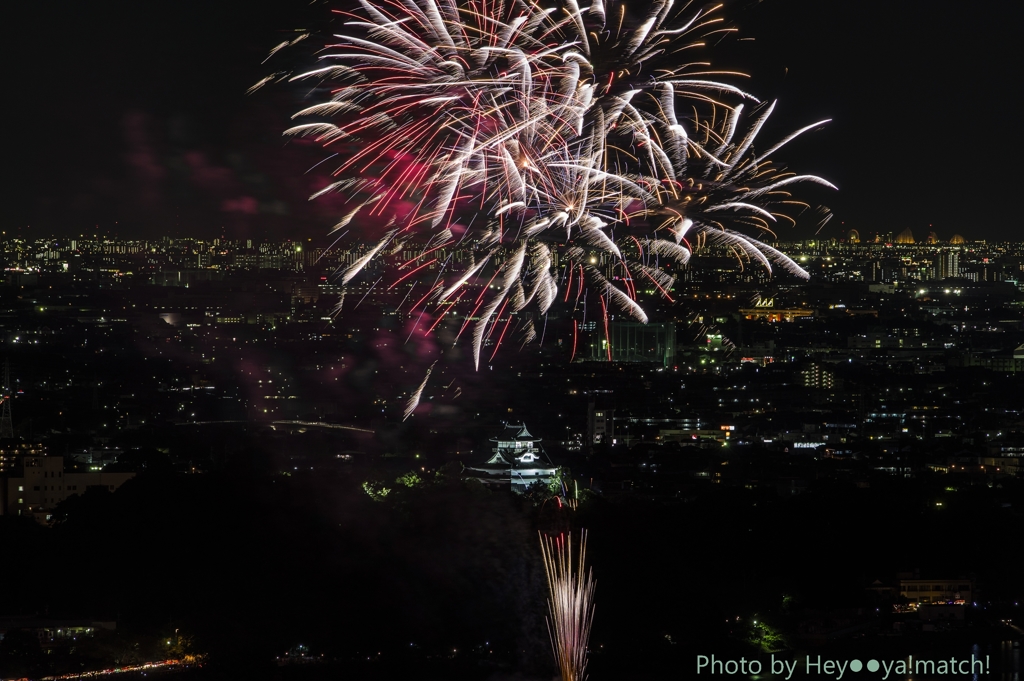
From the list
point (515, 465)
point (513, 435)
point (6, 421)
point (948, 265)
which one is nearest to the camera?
point (515, 465)

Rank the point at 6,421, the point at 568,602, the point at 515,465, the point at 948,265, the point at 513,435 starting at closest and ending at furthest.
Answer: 1. the point at 568,602
2. the point at 515,465
3. the point at 513,435
4. the point at 6,421
5. the point at 948,265

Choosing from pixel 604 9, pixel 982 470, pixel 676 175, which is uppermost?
pixel 604 9

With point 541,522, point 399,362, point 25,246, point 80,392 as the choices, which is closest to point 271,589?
point 541,522

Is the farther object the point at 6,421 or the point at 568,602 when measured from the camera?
the point at 6,421

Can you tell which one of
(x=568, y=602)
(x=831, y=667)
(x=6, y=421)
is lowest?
(x=831, y=667)

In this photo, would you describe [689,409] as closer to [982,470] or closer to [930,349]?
[982,470]

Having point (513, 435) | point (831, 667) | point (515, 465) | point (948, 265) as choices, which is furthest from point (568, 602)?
point (948, 265)

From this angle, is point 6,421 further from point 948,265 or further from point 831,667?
point 948,265

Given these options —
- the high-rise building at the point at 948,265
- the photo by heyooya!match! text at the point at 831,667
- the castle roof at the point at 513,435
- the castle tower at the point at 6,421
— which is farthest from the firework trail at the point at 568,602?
the high-rise building at the point at 948,265
